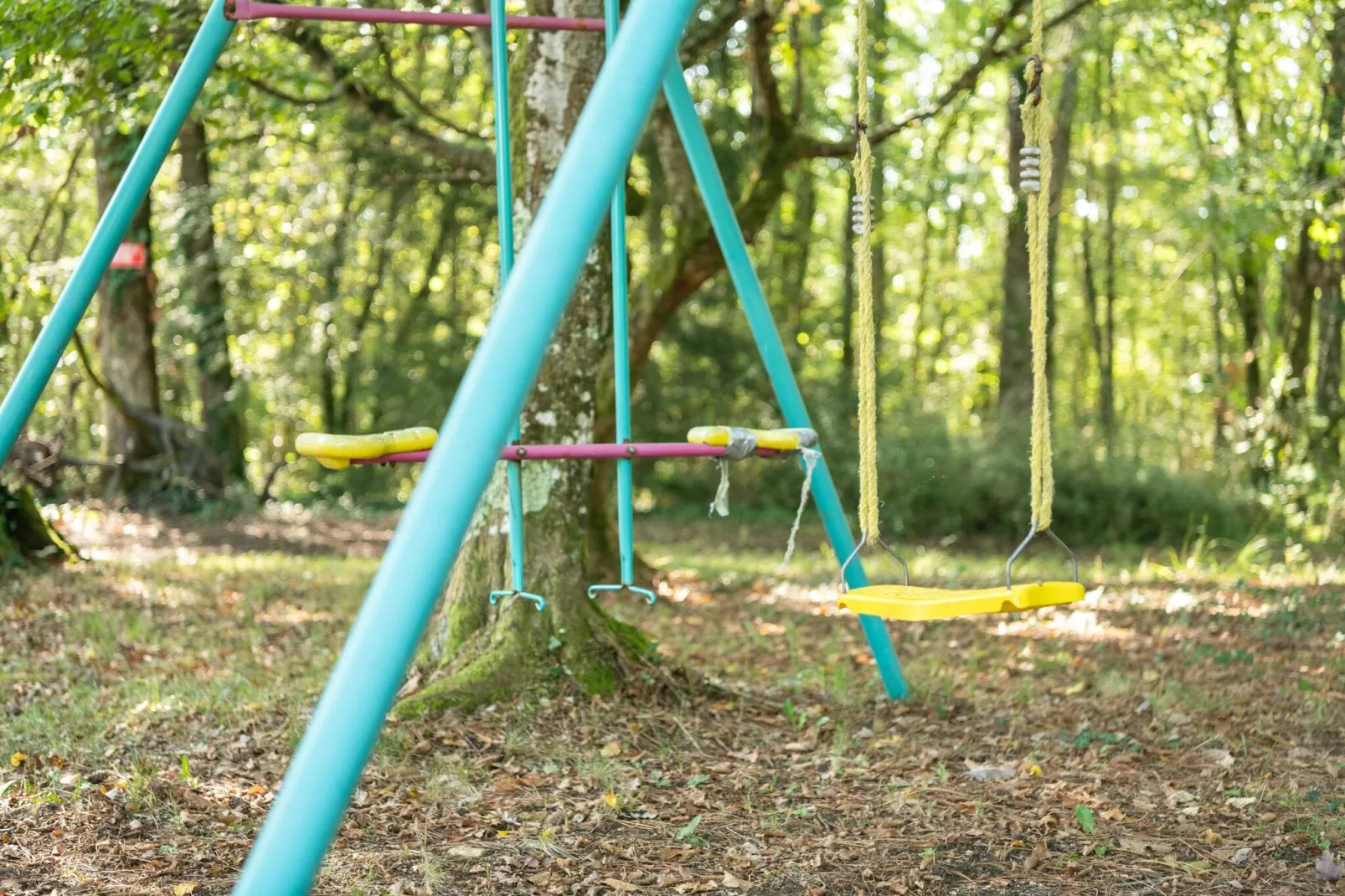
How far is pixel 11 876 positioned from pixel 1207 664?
4676 millimetres

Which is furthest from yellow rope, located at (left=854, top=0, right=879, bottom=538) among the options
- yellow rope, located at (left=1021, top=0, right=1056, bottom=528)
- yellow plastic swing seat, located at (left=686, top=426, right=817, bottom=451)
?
yellow rope, located at (left=1021, top=0, right=1056, bottom=528)

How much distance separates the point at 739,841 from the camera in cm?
311

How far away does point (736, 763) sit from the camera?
3.74 m

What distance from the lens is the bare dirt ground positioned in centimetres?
290

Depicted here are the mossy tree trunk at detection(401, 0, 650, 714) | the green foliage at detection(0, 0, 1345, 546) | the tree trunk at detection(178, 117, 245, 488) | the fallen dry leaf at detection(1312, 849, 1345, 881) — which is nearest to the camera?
the fallen dry leaf at detection(1312, 849, 1345, 881)

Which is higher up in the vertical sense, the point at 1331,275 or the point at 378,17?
the point at 378,17

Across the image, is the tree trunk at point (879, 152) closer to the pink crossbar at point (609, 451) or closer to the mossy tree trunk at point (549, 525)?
the mossy tree trunk at point (549, 525)

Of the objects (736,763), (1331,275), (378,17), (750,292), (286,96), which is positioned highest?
(286,96)

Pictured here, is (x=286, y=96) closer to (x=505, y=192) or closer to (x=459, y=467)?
(x=505, y=192)

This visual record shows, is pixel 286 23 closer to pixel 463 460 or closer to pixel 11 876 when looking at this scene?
pixel 11 876

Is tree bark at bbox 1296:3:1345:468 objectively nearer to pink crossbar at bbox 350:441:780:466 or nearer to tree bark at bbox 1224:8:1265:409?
tree bark at bbox 1224:8:1265:409

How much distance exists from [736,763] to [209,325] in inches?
391

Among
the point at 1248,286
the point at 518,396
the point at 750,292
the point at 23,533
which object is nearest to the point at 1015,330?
the point at 1248,286

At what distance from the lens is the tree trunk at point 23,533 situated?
22.2ft
